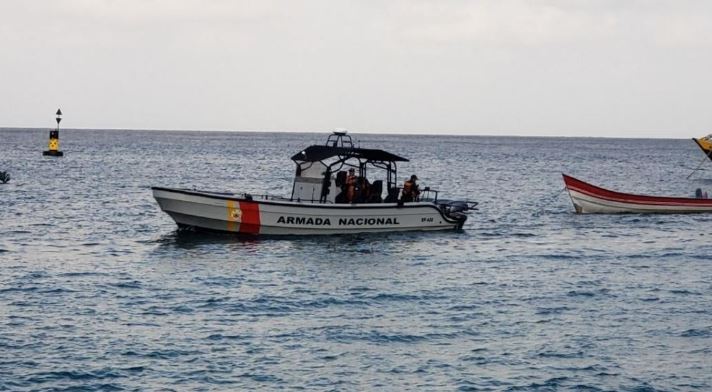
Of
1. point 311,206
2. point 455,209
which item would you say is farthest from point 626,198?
point 311,206

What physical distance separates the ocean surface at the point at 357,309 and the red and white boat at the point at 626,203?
509 cm

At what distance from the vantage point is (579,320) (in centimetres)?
2536

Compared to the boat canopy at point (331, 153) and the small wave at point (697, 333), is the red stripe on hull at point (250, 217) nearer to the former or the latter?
the boat canopy at point (331, 153)

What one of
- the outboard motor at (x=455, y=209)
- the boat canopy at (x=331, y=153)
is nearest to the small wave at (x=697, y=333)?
the boat canopy at (x=331, y=153)

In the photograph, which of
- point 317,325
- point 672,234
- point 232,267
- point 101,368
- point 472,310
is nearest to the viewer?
point 101,368

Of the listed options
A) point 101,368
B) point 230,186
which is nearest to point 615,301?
point 101,368

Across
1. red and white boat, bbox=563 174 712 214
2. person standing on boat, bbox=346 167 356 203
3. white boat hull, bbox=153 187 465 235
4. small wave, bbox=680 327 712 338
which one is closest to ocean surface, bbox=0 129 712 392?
small wave, bbox=680 327 712 338

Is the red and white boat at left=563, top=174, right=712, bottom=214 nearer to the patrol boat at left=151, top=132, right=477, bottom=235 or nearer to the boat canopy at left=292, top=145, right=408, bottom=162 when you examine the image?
the patrol boat at left=151, top=132, right=477, bottom=235

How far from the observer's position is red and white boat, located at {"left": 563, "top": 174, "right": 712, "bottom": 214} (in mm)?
53438

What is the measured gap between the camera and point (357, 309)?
2625 cm

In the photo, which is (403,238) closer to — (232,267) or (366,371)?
(232,267)

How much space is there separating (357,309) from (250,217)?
12.6m

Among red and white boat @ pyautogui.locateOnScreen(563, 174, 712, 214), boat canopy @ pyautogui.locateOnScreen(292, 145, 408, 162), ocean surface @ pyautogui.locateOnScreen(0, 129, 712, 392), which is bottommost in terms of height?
ocean surface @ pyautogui.locateOnScreen(0, 129, 712, 392)

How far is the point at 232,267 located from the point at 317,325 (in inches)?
351
